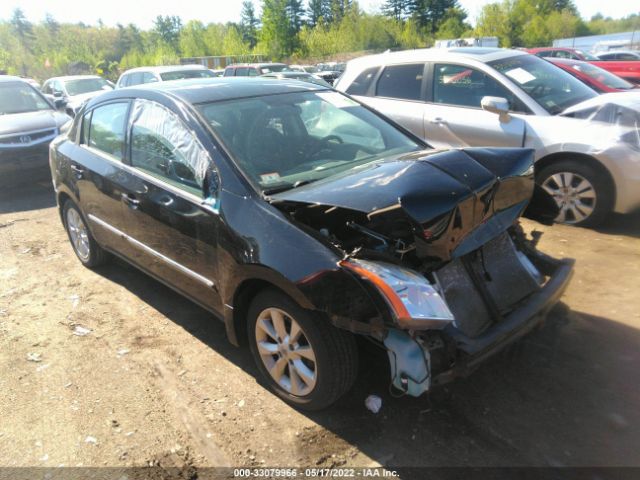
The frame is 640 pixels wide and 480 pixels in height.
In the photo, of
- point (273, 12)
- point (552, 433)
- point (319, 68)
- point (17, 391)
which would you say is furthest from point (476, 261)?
point (273, 12)

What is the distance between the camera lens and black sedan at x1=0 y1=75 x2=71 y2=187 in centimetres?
805

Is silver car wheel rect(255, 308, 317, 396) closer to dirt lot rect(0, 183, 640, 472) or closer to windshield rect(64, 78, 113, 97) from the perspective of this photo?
dirt lot rect(0, 183, 640, 472)

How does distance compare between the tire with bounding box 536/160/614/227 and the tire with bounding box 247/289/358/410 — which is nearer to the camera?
the tire with bounding box 247/289/358/410

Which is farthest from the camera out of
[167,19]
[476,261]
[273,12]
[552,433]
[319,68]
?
[167,19]

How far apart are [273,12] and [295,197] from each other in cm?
6188

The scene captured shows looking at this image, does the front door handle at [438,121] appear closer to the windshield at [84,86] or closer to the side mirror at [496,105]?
the side mirror at [496,105]

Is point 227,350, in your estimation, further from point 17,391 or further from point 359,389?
point 17,391

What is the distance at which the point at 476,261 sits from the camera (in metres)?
3.05

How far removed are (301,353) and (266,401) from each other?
0.52 m

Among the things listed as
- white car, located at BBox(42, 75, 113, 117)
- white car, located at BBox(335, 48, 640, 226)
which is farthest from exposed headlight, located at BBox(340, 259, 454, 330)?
white car, located at BBox(42, 75, 113, 117)

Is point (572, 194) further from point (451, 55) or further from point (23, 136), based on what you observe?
point (23, 136)

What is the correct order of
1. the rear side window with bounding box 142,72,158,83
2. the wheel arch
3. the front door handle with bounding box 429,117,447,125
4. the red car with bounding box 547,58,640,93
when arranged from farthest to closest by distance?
the rear side window with bounding box 142,72,158,83, the red car with bounding box 547,58,640,93, the front door handle with bounding box 429,117,447,125, the wheel arch

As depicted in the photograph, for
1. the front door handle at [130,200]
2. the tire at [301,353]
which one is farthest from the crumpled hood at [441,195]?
the front door handle at [130,200]

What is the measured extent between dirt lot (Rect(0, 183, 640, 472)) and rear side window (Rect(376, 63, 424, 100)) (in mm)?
3292
